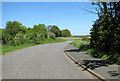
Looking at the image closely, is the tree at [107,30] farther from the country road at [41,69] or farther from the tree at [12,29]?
the tree at [12,29]

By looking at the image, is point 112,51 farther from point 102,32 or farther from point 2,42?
point 2,42

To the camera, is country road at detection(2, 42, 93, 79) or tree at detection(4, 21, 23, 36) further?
tree at detection(4, 21, 23, 36)

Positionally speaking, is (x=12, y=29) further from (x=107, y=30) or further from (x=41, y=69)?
(x=41, y=69)

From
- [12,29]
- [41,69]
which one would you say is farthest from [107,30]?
[12,29]

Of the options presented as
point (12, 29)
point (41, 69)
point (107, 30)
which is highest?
point (12, 29)

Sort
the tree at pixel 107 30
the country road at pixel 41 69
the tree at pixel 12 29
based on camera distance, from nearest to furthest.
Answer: the country road at pixel 41 69 < the tree at pixel 107 30 < the tree at pixel 12 29

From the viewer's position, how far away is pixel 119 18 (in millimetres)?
10906

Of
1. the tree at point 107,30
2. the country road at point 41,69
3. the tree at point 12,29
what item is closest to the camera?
the country road at point 41,69

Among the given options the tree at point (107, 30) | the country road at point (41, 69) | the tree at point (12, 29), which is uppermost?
the tree at point (12, 29)

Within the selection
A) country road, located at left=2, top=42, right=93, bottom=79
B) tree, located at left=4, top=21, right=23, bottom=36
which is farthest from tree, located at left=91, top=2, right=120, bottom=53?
tree, located at left=4, top=21, right=23, bottom=36

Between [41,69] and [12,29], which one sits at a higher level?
[12,29]

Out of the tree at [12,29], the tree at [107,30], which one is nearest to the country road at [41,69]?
the tree at [107,30]

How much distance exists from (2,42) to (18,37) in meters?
6.68

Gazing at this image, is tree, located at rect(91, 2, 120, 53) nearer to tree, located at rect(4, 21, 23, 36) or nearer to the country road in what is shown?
the country road
